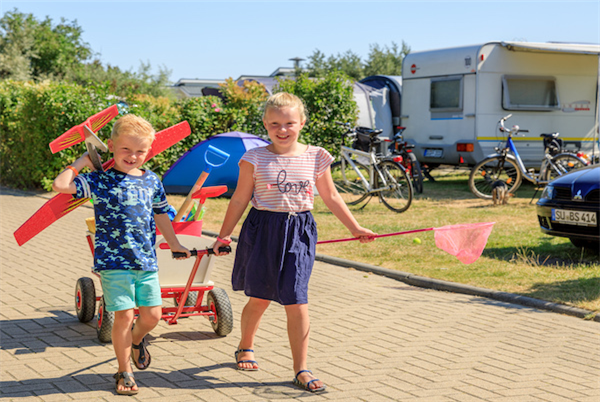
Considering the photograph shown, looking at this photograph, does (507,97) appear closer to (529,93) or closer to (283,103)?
(529,93)

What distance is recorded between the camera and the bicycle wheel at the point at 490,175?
46.1 feet

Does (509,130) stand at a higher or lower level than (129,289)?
higher

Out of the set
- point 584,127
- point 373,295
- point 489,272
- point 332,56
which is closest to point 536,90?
point 584,127

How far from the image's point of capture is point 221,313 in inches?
204

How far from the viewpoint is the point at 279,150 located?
13.9ft

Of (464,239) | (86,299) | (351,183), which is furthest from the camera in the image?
(351,183)

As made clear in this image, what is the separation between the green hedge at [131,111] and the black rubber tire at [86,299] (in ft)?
28.7

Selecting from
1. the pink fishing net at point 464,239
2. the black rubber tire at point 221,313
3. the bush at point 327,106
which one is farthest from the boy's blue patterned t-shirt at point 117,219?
the bush at point 327,106

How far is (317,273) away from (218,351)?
9.97 ft

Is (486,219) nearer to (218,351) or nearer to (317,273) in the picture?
(317,273)

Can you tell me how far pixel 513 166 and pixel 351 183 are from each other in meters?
3.45

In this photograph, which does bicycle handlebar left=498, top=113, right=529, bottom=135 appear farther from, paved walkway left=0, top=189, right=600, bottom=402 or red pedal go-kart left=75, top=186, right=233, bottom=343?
red pedal go-kart left=75, top=186, right=233, bottom=343

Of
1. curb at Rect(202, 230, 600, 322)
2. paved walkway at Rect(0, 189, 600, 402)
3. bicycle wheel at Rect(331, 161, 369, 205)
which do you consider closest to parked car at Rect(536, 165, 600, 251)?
curb at Rect(202, 230, 600, 322)

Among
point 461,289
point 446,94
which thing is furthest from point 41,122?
point 461,289
